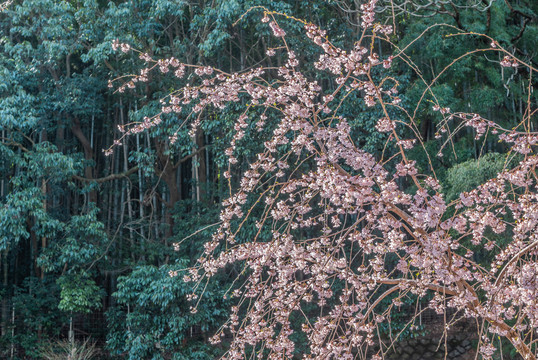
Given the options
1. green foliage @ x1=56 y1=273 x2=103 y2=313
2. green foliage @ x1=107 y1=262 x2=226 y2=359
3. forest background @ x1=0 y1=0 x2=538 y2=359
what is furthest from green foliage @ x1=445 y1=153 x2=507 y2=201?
green foliage @ x1=56 y1=273 x2=103 y2=313

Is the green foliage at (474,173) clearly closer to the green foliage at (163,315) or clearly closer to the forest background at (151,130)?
the forest background at (151,130)

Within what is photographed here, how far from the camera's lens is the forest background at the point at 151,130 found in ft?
21.0

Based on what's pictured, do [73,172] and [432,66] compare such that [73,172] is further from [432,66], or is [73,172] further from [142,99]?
[432,66]

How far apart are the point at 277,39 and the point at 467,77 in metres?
2.18

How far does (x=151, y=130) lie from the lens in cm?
699

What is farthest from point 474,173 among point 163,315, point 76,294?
point 76,294

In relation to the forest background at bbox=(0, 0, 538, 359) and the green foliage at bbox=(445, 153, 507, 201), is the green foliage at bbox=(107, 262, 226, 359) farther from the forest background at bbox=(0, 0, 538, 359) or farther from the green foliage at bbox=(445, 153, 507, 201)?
the green foliage at bbox=(445, 153, 507, 201)

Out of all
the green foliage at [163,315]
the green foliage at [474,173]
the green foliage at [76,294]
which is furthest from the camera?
the green foliage at [76,294]

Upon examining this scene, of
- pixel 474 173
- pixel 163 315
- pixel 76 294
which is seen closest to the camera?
pixel 474 173

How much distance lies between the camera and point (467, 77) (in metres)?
6.88

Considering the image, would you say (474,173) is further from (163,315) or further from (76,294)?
(76,294)

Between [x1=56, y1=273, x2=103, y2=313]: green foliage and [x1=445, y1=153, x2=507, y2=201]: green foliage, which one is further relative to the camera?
[x1=56, y1=273, x2=103, y2=313]: green foliage

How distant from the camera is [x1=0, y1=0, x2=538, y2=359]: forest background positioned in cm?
639

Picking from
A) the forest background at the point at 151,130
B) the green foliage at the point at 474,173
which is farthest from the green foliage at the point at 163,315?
the green foliage at the point at 474,173
